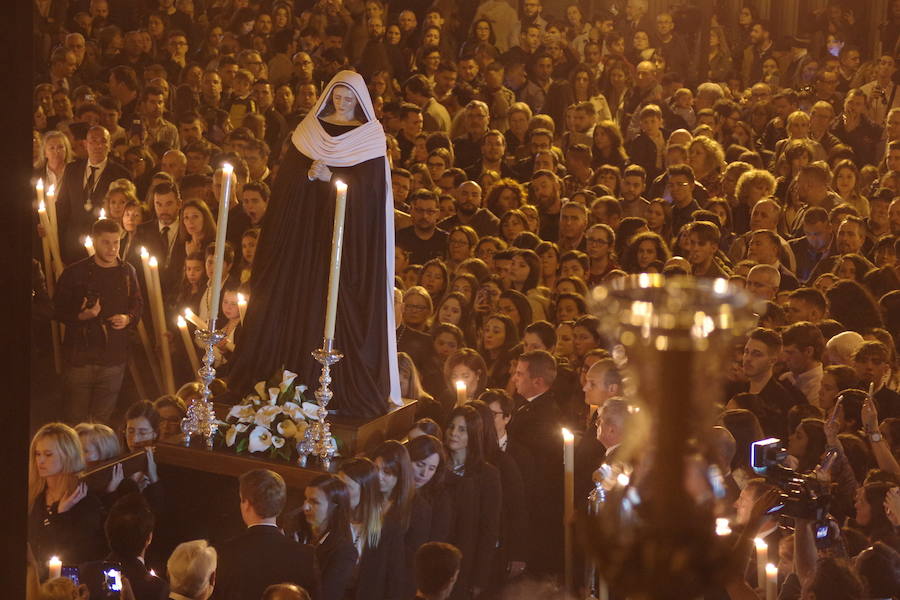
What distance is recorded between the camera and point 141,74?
1588 cm

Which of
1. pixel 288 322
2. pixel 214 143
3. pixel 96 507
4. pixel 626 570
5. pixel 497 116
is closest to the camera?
pixel 626 570

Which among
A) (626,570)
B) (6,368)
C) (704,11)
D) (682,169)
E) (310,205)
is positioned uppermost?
(704,11)

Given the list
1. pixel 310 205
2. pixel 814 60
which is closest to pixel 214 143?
pixel 310 205

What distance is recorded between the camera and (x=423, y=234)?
36.5 feet

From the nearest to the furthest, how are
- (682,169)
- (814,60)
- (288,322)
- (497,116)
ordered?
(288,322)
(682,169)
(497,116)
(814,60)

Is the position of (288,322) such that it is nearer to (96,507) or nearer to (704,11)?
(96,507)

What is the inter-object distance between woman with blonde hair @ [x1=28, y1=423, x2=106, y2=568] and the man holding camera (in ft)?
8.75

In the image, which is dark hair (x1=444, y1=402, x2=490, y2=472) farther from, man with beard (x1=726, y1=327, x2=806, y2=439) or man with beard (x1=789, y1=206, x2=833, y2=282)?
man with beard (x1=789, y1=206, x2=833, y2=282)

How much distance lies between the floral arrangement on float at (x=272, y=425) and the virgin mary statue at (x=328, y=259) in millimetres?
283

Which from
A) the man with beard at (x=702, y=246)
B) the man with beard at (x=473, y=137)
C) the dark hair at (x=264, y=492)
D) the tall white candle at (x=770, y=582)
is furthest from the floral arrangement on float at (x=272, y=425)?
the man with beard at (x=473, y=137)

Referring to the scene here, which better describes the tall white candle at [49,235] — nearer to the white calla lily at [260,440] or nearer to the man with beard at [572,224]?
the white calla lily at [260,440]

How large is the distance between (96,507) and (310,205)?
6.44 ft

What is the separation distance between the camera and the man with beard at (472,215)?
11570 millimetres

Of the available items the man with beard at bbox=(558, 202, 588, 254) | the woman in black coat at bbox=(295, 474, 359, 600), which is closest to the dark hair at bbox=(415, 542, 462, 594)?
the woman in black coat at bbox=(295, 474, 359, 600)
